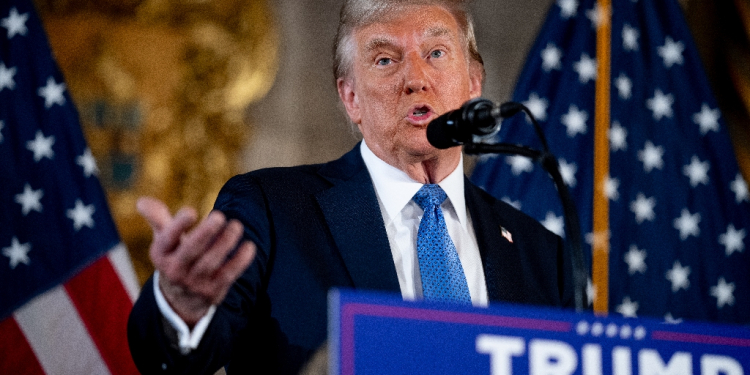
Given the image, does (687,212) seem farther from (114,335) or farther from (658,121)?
(114,335)

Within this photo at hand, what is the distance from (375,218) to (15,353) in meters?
1.25

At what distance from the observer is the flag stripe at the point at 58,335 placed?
2215 millimetres

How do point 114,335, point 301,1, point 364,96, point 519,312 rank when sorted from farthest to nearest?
point 301,1, point 114,335, point 364,96, point 519,312

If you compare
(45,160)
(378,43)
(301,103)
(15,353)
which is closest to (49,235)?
(45,160)

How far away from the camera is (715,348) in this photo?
A: 960mm

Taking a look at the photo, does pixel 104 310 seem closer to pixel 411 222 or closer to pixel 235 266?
pixel 411 222

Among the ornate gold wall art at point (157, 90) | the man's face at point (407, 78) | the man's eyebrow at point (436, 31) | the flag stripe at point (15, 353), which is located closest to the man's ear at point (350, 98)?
the man's face at point (407, 78)

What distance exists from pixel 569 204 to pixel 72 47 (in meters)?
1.84

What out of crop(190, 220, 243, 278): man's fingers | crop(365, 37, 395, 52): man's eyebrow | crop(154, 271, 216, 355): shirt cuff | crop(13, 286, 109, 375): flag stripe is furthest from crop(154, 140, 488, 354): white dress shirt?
crop(13, 286, 109, 375): flag stripe

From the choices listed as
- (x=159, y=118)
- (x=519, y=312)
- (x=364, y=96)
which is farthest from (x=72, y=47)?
(x=519, y=312)

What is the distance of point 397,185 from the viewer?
1.82m

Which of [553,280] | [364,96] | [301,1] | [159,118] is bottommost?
[553,280]

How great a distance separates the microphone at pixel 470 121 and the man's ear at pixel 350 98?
29.5 inches

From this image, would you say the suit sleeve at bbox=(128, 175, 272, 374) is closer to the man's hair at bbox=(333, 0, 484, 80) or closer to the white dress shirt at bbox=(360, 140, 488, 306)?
the white dress shirt at bbox=(360, 140, 488, 306)
